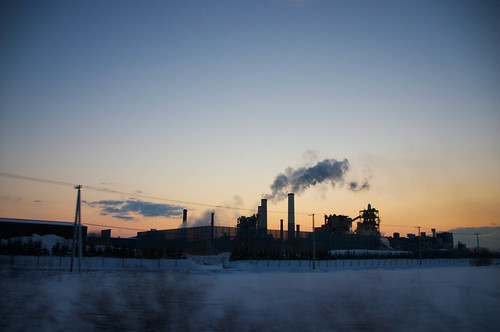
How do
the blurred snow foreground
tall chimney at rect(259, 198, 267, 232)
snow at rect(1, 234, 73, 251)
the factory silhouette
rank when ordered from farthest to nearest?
tall chimney at rect(259, 198, 267, 232) < the factory silhouette < snow at rect(1, 234, 73, 251) < the blurred snow foreground

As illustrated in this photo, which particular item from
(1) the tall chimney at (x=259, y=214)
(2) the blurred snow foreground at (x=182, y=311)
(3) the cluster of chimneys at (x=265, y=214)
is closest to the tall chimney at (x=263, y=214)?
(3) the cluster of chimneys at (x=265, y=214)

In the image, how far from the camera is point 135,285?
11.2m

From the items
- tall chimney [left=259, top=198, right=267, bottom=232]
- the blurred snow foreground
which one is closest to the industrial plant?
tall chimney [left=259, top=198, right=267, bottom=232]

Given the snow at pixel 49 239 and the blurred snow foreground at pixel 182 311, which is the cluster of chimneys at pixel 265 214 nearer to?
the snow at pixel 49 239

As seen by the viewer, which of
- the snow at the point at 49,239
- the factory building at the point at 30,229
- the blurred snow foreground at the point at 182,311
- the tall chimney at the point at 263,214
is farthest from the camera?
the tall chimney at the point at 263,214

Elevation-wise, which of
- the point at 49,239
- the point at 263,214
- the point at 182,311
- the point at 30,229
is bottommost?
the point at 182,311

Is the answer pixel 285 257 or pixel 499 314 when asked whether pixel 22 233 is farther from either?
pixel 499 314

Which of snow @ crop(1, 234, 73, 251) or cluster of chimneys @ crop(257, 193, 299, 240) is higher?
cluster of chimneys @ crop(257, 193, 299, 240)

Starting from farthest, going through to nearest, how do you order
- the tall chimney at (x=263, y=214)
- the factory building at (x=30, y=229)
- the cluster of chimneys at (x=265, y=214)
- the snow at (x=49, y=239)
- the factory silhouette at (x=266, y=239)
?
the tall chimney at (x=263, y=214) → the cluster of chimneys at (x=265, y=214) → the factory silhouette at (x=266, y=239) → the factory building at (x=30, y=229) → the snow at (x=49, y=239)

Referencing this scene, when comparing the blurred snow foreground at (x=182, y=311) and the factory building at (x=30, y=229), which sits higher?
the factory building at (x=30, y=229)

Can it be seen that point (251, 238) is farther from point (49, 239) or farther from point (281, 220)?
point (49, 239)

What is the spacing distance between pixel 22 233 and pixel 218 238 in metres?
26.6

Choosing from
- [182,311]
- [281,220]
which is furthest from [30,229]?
[182,311]

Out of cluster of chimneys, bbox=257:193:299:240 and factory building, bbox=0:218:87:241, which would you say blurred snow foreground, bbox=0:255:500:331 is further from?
cluster of chimneys, bbox=257:193:299:240
